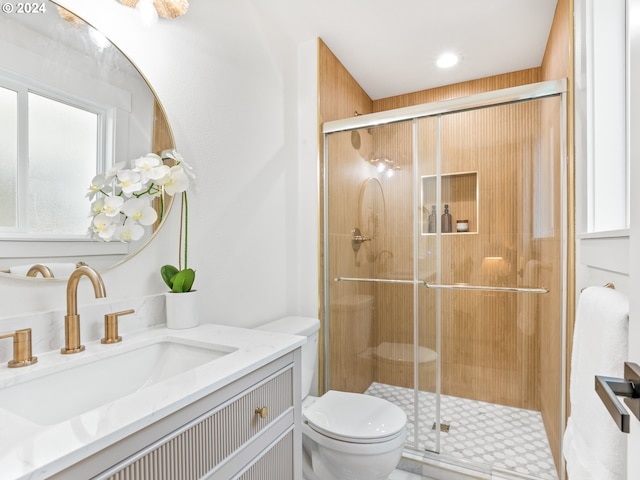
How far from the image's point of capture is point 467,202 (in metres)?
2.02

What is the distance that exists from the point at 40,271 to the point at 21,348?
0.69 ft

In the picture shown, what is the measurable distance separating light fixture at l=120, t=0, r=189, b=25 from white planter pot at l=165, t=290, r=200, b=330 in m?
0.96

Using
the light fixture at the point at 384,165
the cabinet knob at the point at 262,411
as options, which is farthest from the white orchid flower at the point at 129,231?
the light fixture at the point at 384,165

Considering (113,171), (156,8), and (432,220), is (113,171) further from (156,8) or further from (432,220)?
(432,220)

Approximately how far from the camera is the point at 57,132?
1.00m

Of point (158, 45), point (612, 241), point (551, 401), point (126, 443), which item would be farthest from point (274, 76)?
point (551, 401)

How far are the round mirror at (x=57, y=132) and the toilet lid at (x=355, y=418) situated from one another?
3.37 ft

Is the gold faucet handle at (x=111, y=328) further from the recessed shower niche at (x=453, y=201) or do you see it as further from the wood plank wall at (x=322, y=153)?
the recessed shower niche at (x=453, y=201)

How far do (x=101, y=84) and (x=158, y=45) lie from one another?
0.30 m

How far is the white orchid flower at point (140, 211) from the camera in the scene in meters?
1.15

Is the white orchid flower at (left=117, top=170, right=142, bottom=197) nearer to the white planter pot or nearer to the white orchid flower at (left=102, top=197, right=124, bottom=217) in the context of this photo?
the white orchid flower at (left=102, top=197, right=124, bottom=217)

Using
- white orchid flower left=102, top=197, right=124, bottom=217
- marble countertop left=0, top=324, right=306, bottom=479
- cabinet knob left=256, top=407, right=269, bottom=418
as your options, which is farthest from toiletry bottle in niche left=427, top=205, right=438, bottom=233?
white orchid flower left=102, top=197, right=124, bottom=217

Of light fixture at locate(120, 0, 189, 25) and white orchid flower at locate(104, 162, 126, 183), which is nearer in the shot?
white orchid flower at locate(104, 162, 126, 183)

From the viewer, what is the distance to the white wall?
47.3 inches
